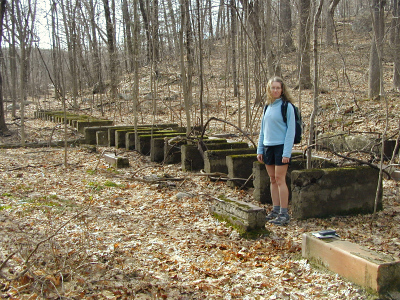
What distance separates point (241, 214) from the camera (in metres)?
4.86

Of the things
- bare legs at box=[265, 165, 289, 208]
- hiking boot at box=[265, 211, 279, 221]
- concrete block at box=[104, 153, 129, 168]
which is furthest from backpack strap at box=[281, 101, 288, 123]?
concrete block at box=[104, 153, 129, 168]

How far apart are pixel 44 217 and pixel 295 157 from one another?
3.91 metres

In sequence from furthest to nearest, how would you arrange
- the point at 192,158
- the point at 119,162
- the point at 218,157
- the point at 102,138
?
the point at 102,138, the point at 119,162, the point at 192,158, the point at 218,157

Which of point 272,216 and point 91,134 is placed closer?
point 272,216

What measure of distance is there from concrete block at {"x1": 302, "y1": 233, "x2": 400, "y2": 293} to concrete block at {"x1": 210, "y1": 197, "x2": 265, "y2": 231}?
2.79 feet

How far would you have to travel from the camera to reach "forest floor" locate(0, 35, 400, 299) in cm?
339

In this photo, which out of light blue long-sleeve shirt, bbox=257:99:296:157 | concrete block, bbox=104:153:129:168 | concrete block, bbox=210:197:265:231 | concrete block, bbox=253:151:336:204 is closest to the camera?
concrete block, bbox=210:197:265:231

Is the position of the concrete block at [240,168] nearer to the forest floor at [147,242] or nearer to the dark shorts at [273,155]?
the forest floor at [147,242]

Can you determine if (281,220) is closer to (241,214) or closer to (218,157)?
(241,214)

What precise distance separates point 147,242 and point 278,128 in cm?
214

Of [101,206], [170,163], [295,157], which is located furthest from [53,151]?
[295,157]

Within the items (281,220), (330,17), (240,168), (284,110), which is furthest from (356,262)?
(330,17)

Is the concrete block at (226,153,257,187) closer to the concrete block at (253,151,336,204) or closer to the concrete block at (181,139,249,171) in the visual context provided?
the concrete block at (253,151,336,204)

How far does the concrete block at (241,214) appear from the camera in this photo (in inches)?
186
